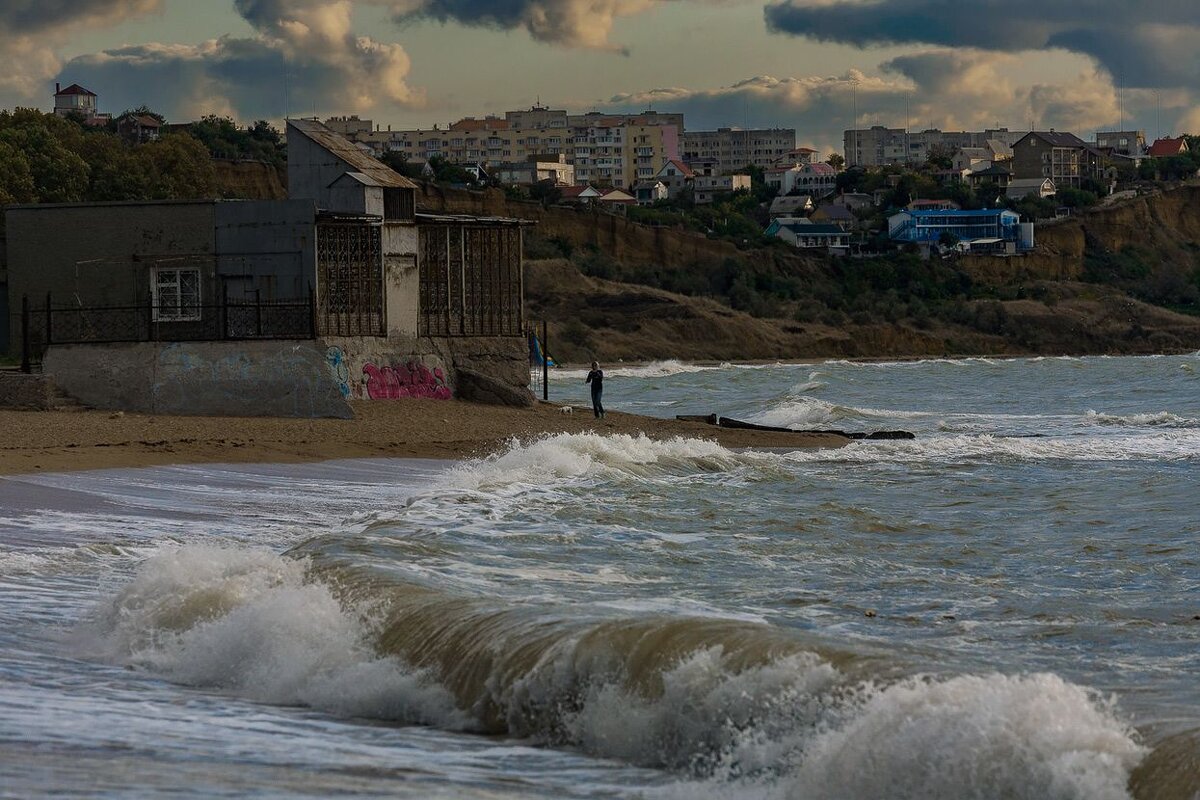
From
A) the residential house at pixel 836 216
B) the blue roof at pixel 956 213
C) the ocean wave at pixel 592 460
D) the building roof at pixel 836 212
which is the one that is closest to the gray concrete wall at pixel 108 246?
the ocean wave at pixel 592 460

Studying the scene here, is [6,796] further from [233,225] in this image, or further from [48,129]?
[48,129]

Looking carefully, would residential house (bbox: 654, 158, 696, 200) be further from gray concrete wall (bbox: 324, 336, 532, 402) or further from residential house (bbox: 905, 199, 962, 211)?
gray concrete wall (bbox: 324, 336, 532, 402)

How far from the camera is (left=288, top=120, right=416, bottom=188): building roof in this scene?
29453 millimetres

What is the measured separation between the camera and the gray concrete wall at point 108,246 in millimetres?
26859

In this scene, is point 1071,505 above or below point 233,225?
below

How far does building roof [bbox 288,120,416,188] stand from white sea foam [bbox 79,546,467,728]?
18.0m

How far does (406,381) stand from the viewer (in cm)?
2773

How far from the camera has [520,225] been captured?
105 ft

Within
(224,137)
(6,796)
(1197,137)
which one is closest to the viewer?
(6,796)

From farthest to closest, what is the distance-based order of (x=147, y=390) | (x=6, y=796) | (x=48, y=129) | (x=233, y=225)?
(x=48, y=129) < (x=233, y=225) < (x=147, y=390) < (x=6, y=796)

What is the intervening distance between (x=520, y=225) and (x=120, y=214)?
8103mm

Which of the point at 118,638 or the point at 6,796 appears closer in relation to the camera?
the point at 6,796

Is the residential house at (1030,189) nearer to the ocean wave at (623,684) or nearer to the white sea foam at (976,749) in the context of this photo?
the ocean wave at (623,684)

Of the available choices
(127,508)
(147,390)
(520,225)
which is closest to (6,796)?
(127,508)
